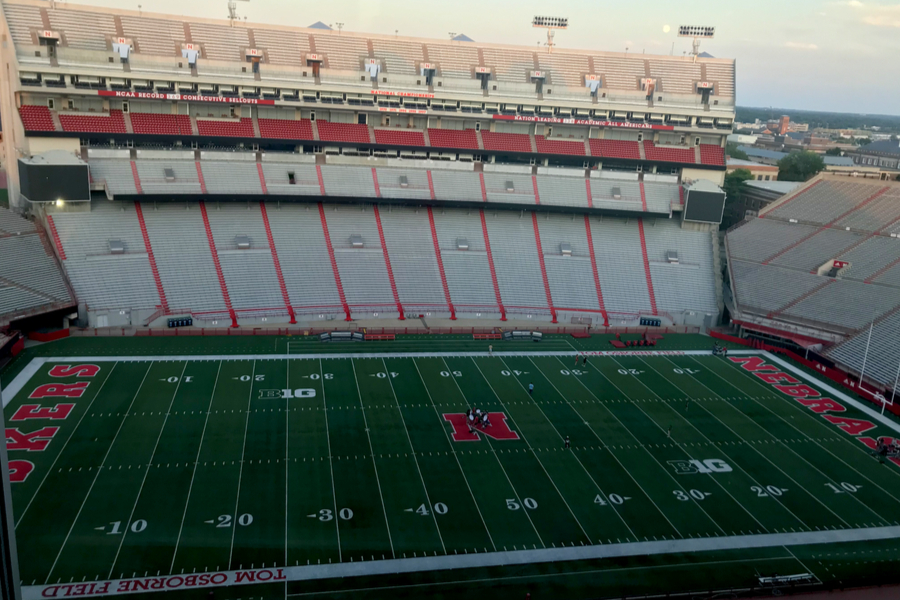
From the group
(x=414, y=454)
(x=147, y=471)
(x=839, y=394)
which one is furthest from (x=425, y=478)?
(x=839, y=394)

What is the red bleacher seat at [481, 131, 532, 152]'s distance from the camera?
159 ft

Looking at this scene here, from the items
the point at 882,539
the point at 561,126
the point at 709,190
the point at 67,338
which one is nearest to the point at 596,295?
the point at 709,190

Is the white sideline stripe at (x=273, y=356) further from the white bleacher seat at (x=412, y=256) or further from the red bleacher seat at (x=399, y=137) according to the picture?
the red bleacher seat at (x=399, y=137)

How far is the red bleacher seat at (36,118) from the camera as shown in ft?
128

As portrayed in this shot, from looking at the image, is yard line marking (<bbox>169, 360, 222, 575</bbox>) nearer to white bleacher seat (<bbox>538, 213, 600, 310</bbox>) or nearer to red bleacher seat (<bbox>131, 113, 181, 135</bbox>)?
red bleacher seat (<bbox>131, 113, 181, 135</bbox>)

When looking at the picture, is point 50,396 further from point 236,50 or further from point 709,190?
point 709,190

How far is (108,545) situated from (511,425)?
1455 cm

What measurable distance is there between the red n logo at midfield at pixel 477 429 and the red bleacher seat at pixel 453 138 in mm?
25929

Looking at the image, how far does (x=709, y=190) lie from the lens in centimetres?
4478

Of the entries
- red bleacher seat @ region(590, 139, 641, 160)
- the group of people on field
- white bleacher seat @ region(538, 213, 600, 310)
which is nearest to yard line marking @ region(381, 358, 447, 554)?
the group of people on field

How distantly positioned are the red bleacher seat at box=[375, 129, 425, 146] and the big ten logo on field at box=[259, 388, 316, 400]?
23.5m

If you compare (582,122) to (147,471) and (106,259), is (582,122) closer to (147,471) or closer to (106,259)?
(106,259)

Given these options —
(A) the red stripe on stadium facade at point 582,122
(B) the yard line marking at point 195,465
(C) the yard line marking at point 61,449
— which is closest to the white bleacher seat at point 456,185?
(A) the red stripe on stadium facade at point 582,122

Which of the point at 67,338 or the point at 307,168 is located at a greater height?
the point at 307,168
